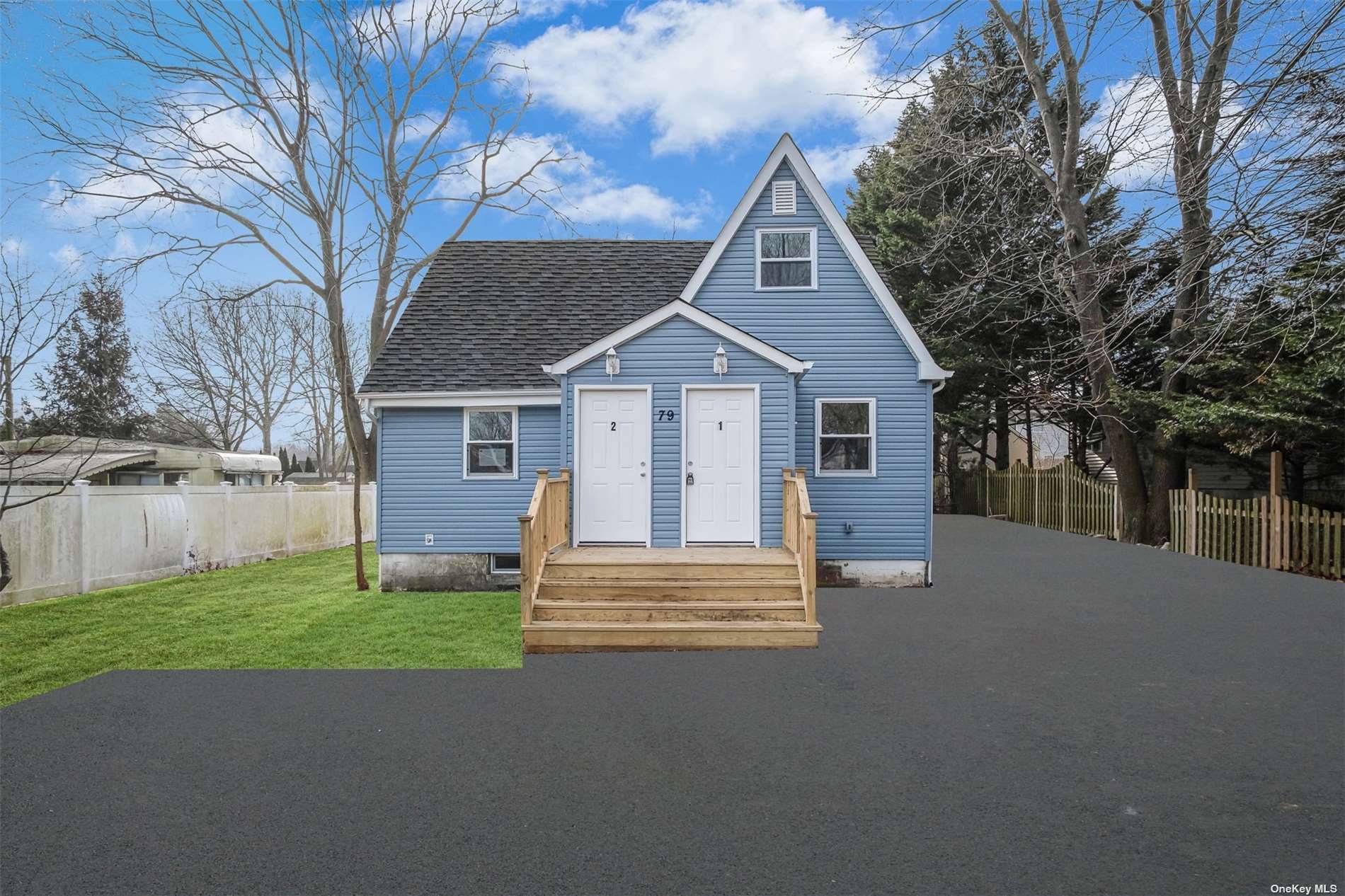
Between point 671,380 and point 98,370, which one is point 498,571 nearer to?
point 671,380

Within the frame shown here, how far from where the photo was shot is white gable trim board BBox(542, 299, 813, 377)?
11.2m

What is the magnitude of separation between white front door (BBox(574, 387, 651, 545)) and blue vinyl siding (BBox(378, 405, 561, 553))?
154 centimetres

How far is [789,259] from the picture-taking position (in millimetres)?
12836

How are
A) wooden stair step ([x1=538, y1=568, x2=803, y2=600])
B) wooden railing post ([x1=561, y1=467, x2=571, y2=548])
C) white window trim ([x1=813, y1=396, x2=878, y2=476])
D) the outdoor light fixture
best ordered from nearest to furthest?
wooden stair step ([x1=538, y1=568, x2=803, y2=600]) → wooden railing post ([x1=561, y1=467, x2=571, y2=548]) → the outdoor light fixture → white window trim ([x1=813, y1=396, x2=878, y2=476])

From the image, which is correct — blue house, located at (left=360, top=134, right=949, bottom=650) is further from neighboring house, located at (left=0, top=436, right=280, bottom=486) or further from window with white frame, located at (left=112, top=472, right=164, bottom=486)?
window with white frame, located at (left=112, top=472, right=164, bottom=486)

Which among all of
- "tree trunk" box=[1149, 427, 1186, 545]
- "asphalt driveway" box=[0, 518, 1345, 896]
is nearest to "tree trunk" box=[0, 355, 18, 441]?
"asphalt driveway" box=[0, 518, 1345, 896]

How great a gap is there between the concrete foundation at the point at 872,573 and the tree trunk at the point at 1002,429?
51.3 ft

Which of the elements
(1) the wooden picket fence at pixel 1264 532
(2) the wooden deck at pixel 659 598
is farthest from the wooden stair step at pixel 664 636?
(1) the wooden picket fence at pixel 1264 532

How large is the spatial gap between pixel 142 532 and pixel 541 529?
775cm

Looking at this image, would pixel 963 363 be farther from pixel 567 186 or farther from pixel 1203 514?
pixel 567 186

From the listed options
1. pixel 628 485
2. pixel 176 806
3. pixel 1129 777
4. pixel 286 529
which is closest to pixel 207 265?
pixel 286 529

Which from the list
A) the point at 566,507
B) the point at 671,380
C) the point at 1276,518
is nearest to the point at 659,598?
the point at 566,507

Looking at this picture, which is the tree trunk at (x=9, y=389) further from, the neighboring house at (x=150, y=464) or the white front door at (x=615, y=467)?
the neighboring house at (x=150, y=464)

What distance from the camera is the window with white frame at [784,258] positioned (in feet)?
42.1
